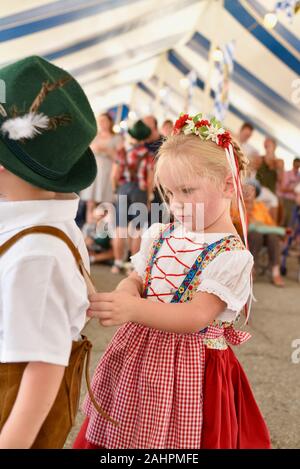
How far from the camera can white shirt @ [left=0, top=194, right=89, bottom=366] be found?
0.74 metres

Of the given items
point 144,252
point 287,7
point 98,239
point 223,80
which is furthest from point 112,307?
point 223,80

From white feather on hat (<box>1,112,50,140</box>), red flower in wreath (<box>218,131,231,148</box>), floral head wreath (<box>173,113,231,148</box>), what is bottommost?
red flower in wreath (<box>218,131,231,148</box>)

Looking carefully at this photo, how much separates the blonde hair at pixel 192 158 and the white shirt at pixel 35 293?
0.39m

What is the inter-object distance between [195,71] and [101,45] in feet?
8.85

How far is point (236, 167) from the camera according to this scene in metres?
1.16

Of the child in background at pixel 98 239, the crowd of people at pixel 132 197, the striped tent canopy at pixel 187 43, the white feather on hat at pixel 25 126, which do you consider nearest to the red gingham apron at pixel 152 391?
the white feather on hat at pixel 25 126

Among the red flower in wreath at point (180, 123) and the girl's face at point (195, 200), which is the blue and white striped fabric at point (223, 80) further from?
the girl's face at point (195, 200)

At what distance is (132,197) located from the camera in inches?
172

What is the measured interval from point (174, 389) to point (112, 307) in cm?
30

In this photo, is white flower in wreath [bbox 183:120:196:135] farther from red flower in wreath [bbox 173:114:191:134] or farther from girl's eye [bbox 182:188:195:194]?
girl's eye [bbox 182:188:195:194]

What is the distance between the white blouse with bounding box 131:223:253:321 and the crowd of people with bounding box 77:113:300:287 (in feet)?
9.16

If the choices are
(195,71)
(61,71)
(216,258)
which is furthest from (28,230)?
(195,71)

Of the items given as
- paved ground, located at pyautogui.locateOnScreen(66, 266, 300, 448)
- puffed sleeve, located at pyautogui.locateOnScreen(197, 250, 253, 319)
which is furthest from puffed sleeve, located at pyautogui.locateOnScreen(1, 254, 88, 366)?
paved ground, located at pyautogui.locateOnScreen(66, 266, 300, 448)

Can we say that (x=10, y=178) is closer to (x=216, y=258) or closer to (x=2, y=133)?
(x=2, y=133)
